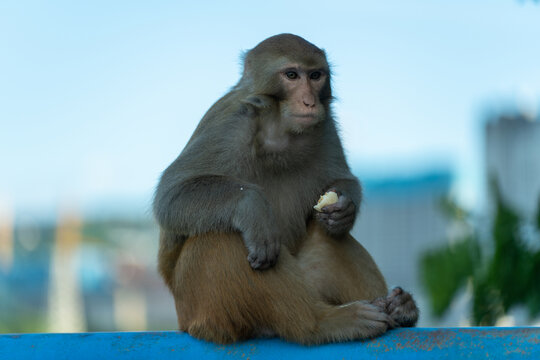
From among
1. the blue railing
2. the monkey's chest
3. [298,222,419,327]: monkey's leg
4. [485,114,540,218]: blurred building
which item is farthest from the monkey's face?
[485,114,540,218]: blurred building

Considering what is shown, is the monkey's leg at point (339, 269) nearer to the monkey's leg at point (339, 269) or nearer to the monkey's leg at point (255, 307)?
the monkey's leg at point (339, 269)

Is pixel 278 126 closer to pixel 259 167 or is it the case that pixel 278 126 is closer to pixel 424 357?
pixel 259 167

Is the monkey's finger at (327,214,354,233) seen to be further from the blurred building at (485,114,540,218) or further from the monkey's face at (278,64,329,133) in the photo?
the blurred building at (485,114,540,218)

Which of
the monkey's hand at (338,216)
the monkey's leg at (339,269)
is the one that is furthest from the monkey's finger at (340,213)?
the monkey's leg at (339,269)

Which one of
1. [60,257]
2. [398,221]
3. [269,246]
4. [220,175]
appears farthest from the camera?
[60,257]

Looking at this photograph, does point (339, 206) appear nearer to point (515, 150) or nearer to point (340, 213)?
point (340, 213)

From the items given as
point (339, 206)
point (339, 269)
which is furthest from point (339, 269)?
point (339, 206)

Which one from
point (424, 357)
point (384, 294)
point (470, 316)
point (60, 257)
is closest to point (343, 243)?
point (384, 294)
